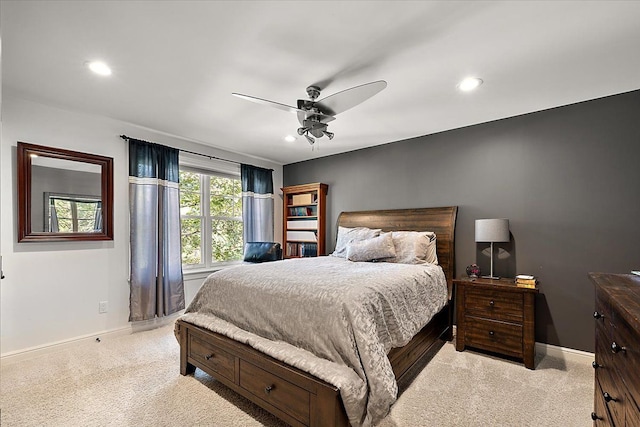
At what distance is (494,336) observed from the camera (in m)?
2.80

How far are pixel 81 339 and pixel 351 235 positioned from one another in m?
3.23

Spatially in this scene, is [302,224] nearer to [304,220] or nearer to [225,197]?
→ [304,220]

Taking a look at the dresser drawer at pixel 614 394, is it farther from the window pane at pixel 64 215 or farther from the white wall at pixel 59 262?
the window pane at pixel 64 215

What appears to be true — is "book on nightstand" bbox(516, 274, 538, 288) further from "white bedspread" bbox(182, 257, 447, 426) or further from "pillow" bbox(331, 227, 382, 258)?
"pillow" bbox(331, 227, 382, 258)

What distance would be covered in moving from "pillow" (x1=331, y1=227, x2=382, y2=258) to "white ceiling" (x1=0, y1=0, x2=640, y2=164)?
4.82ft

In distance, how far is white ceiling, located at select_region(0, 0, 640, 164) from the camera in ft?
5.48

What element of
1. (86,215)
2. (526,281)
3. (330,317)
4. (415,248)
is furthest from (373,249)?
(86,215)

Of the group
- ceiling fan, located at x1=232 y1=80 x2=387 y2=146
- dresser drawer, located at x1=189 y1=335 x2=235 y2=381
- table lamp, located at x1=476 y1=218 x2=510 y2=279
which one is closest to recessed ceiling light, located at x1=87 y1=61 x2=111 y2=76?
ceiling fan, located at x1=232 y1=80 x2=387 y2=146

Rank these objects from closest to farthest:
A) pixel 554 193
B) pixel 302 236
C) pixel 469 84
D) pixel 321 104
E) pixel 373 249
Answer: pixel 321 104 → pixel 469 84 → pixel 554 193 → pixel 373 249 → pixel 302 236

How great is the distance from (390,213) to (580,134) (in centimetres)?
209

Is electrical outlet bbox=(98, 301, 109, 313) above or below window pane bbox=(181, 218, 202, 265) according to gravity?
below

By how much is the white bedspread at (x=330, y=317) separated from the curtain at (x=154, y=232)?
1.23m

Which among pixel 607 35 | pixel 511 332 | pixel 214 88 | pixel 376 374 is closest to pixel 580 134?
pixel 607 35

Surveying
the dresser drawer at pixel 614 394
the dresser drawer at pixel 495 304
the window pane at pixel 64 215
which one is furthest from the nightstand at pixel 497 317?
the window pane at pixel 64 215
